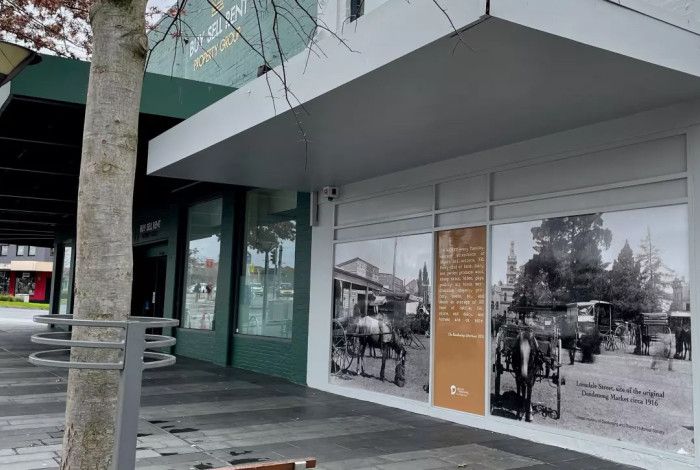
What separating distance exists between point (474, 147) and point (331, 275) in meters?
3.68

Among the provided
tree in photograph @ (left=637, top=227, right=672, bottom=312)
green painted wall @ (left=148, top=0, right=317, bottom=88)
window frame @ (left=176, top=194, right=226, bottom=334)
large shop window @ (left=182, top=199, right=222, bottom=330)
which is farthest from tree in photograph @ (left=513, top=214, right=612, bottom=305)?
window frame @ (left=176, top=194, right=226, bottom=334)

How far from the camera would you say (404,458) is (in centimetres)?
628

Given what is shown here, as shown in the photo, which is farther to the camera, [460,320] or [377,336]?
[377,336]

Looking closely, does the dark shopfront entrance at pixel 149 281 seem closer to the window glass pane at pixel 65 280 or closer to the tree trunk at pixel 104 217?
the window glass pane at pixel 65 280

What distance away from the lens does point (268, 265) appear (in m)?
12.5

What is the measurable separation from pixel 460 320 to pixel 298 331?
3821 millimetres

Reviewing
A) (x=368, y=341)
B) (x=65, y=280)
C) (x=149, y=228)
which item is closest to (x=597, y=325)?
(x=368, y=341)

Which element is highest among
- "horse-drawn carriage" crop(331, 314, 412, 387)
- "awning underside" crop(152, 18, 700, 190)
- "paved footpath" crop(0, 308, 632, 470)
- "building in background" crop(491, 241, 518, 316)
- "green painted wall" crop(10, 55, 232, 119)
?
"green painted wall" crop(10, 55, 232, 119)

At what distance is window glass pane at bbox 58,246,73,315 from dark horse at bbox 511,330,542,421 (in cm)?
2193

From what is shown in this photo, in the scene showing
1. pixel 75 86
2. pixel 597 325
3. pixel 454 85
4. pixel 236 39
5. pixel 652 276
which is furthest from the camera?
pixel 236 39

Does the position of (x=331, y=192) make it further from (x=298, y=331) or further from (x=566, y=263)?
(x=566, y=263)

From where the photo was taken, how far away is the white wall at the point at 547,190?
6.05 meters

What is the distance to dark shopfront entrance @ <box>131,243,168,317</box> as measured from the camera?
703 inches

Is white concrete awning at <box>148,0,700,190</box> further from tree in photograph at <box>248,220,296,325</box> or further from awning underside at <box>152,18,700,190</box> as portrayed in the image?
tree in photograph at <box>248,220,296,325</box>
